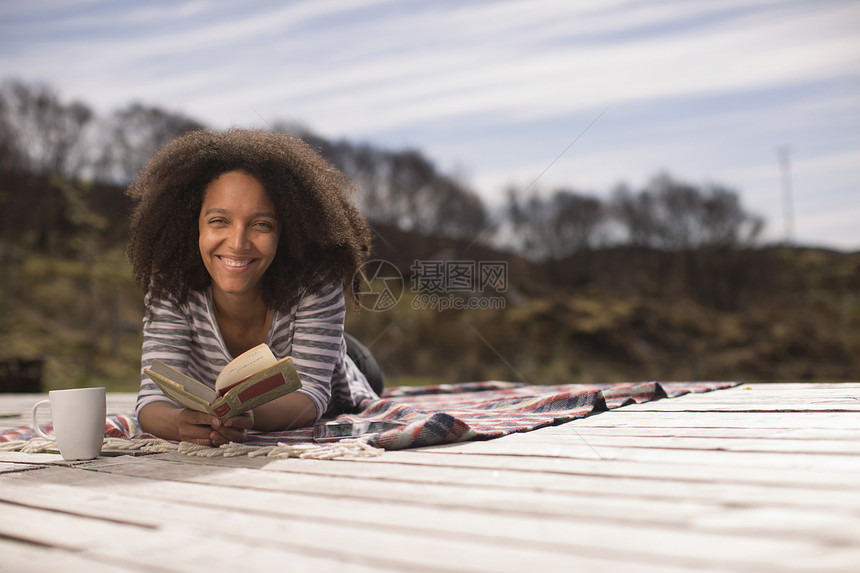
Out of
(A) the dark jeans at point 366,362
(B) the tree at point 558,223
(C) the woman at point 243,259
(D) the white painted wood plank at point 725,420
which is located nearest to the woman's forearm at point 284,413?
(C) the woman at point 243,259

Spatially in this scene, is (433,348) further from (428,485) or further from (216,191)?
(428,485)

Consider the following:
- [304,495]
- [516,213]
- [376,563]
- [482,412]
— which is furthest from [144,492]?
[516,213]

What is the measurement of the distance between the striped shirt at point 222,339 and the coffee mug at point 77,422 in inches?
11.6

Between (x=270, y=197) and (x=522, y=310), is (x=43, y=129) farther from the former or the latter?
(x=270, y=197)

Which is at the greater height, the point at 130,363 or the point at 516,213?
the point at 516,213

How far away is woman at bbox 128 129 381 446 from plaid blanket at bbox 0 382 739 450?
18 centimetres

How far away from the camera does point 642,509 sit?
1.03 meters

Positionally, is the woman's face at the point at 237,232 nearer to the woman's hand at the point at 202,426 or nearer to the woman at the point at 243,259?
the woman at the point at 243,259

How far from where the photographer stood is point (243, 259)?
2090mm

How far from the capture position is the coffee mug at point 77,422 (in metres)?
1.72

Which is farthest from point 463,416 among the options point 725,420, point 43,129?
point 43,129

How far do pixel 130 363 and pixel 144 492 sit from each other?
8.33 metres

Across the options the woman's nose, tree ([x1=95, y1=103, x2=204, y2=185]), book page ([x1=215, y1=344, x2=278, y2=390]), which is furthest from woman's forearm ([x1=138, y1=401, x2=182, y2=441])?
tree ([x1=95, y1=103, x2=204, y2=185])

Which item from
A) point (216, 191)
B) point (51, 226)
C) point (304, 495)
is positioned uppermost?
point (51, 226)
